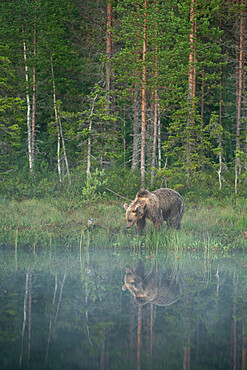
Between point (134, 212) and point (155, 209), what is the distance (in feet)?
2.37

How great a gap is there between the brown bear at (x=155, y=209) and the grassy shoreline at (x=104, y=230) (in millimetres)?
314

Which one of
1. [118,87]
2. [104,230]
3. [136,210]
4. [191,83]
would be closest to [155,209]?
[136,210]

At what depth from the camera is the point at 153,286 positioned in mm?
7598

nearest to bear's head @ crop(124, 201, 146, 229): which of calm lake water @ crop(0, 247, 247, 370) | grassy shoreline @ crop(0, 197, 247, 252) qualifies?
grassy shoreline @ crop(0, 197, 247, 252)

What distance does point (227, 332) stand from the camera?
215 inches

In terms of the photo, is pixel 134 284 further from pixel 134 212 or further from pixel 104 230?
pixel 104 230

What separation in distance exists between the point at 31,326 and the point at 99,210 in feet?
27.3

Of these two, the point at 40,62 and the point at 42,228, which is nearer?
the point at 42,228

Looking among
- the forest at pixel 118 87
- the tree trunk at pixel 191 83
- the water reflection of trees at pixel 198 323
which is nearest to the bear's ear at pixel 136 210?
the water reflection of trees at pixel 198 323

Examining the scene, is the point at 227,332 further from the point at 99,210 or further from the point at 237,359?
the point at 99,210

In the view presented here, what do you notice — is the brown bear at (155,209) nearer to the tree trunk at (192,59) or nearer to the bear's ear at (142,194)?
the bear's ear at (142,194)

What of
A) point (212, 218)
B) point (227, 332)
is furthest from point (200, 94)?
point (227, 332)

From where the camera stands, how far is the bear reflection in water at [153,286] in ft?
22.6

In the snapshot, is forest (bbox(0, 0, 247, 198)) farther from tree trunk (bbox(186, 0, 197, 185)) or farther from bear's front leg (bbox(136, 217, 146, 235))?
bear's front leg (bbox(136, 217, 146, 235))
